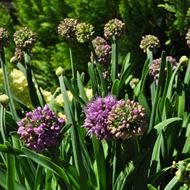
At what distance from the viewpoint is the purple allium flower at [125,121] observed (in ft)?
5.06

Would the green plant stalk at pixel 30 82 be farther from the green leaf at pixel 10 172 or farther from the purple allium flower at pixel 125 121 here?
the purple allium flower at pixel 125 121

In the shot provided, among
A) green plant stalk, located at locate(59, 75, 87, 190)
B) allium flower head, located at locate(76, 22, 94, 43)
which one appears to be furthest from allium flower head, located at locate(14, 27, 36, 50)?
green plant stalk, located at locate(59, 75, 87, 190)

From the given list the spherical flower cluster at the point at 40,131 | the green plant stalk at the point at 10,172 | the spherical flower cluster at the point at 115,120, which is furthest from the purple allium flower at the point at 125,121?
the green plant stalk at the point at 10,172

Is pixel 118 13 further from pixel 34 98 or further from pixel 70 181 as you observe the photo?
pixel 70 181

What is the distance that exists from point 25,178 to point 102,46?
2.81 ft

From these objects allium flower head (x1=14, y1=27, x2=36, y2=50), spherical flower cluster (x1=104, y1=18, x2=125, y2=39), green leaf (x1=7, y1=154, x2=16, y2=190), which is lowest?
green leaf (x1=7, y1=154, x2=16, y2=190)

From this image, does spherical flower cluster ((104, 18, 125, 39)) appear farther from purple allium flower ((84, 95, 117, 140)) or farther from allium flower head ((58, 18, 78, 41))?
purple allium flower ((84, 95, 117, 140))

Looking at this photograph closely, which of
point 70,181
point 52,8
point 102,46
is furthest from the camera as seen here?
point 52,8

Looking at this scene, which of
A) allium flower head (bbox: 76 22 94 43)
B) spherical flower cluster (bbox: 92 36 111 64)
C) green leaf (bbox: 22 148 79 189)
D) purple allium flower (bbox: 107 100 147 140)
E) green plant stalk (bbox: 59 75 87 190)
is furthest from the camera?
spherical flower cluster (bbox: 92 36 111 64)

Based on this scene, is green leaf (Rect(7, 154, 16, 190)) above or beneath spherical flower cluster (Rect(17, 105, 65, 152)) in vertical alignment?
beneath

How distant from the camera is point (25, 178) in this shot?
2.05 metres

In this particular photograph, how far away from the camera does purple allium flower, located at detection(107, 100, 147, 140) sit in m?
1.54

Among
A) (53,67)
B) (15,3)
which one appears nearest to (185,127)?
(53,67)

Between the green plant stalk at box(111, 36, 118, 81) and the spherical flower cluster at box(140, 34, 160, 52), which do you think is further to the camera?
the spherical flower cluster at box(140, 34, 160, 52)
